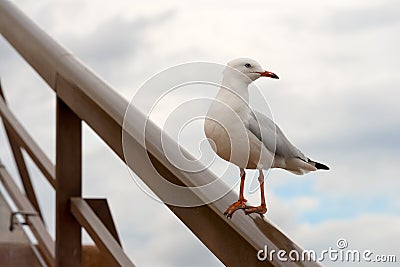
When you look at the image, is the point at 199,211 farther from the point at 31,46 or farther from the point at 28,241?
the point at 28,241

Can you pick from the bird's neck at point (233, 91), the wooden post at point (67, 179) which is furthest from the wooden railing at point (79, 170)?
the bird's neck at point (233, 91)

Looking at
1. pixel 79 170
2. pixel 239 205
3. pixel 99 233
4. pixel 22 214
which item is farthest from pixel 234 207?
pixel 22 214

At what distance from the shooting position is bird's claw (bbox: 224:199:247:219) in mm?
962

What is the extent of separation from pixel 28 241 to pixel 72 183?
1.80 feet

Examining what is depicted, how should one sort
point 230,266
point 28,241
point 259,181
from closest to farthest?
point 230,266 < point 259,181 < point 28,241

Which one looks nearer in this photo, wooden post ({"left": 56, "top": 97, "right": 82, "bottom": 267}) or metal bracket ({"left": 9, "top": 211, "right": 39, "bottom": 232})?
wooden post ({"left": 56, "top": 97, "right": 82, "bottom": 267})

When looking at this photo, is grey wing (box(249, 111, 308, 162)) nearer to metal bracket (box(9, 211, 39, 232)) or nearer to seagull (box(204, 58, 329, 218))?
seagull (box(204, 58, 329, 218))

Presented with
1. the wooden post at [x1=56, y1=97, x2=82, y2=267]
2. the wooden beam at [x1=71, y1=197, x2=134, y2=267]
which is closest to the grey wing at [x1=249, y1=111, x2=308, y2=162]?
the wooden beam at [x1=71, y1=197, x2=134, y2=267]

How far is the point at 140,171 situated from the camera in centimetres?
118

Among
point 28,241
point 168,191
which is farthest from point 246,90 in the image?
point 28,241

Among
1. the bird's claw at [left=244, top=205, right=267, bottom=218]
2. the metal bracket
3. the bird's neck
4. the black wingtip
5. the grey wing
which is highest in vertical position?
the bird's neck

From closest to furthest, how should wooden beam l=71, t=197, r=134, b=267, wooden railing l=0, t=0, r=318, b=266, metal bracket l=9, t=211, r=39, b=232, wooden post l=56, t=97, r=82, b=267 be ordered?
wooden railing l=0, t=0, r=318, b=266
wooden beam l=71, t=197, r=134, b=267
wooden post l=56, t=97, r=82, b=267
metal bracket l=9, t=211, r=39, b=232

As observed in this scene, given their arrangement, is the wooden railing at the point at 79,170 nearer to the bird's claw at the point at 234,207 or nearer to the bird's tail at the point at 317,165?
the bird's claw at the point at 234,207

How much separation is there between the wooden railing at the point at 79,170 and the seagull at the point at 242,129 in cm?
4
